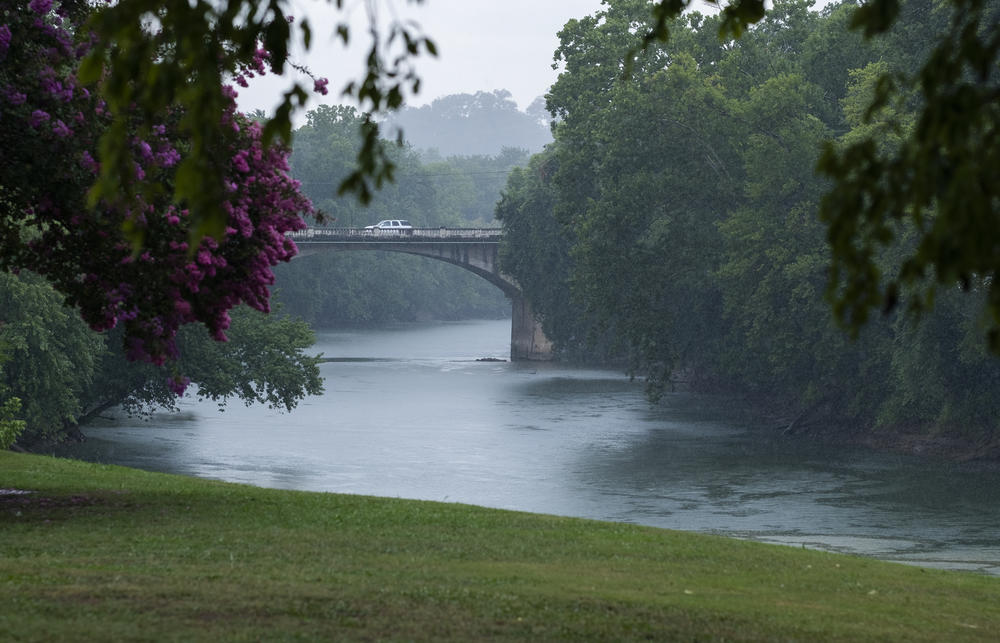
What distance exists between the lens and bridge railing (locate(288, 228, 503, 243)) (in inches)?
3509

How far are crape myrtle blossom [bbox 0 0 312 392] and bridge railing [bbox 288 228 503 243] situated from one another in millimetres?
71234

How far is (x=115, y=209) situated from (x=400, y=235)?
A: 74.7 meters

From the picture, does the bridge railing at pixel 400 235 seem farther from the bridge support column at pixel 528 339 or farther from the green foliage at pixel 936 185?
the green foliage at pixel 936 185

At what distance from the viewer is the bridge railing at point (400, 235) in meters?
89.1

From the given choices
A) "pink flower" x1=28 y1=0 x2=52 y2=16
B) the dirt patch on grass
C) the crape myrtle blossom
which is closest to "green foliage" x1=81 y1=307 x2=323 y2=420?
the dirt patch on grass

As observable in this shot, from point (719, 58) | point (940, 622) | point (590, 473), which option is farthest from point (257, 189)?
point (719, 58)

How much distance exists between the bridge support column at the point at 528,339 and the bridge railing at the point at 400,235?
23.7 ft

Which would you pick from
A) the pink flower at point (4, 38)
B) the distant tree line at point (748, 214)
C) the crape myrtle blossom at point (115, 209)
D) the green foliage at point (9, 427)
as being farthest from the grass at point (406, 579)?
the distant tree line at point (748, 214)

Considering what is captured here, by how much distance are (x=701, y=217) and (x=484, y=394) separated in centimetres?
1332

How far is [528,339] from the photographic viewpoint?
82688mm

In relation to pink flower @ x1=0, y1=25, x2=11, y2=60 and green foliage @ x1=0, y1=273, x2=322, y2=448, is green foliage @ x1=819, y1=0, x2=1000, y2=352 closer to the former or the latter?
pink flower @ x1=0, y1=25, x2=11, y2=60

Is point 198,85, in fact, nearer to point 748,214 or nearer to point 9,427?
point 9,427

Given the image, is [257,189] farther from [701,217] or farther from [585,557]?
[701,217]

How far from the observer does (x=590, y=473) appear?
135 ft
